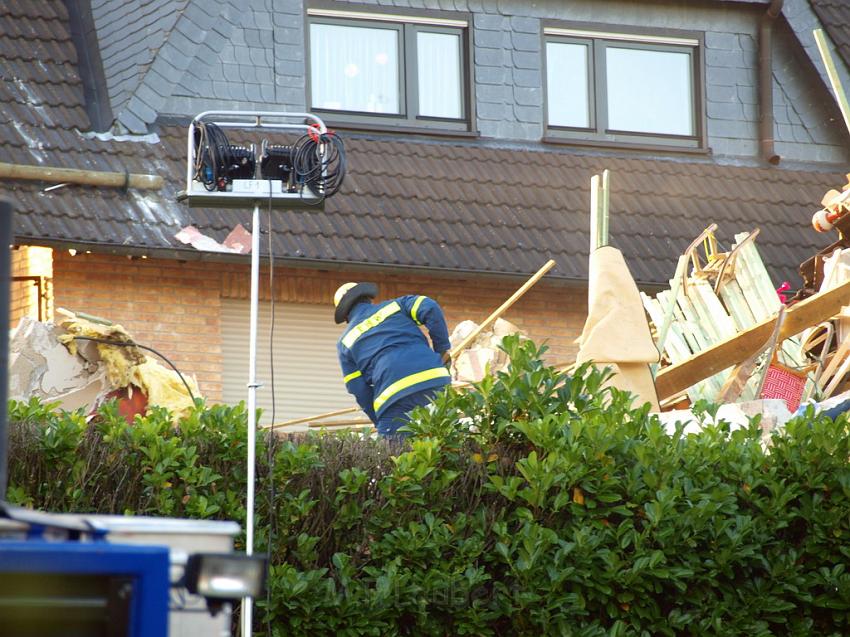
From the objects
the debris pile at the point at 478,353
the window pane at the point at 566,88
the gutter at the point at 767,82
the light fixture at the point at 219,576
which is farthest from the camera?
the gutter at the point at 767,82

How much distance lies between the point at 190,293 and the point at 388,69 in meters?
3.24

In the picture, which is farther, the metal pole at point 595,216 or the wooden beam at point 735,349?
the wooden beam at point 735,349

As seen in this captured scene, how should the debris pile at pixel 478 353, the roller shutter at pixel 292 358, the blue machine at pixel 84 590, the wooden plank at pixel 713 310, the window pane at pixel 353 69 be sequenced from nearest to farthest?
the blue machine at pixel 84 590
the wooden plank at pixel 713 310
the debris pile at pixel 478 353
the roller shutter at pixel 292 358
the window pane at pixel 353 69

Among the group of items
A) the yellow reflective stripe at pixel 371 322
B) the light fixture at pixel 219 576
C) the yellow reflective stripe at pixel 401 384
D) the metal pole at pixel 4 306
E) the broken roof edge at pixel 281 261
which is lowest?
the light fixture at pixel 219 576

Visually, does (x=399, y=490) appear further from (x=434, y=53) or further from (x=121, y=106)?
(x=434, y=53)

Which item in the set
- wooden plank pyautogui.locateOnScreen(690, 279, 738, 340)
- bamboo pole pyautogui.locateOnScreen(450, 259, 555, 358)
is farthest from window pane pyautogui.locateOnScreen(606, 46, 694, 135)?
wooden plank pyautogui.locateOnScreen(690, 279, 738, 340)

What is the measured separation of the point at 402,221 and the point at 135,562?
11538 millimetres

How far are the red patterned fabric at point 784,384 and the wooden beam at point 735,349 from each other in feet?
1.14

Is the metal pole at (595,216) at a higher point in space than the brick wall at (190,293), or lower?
lower

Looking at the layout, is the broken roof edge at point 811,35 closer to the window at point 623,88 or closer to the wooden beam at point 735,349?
the window at point 623,88

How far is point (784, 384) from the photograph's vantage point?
1141 centimetres

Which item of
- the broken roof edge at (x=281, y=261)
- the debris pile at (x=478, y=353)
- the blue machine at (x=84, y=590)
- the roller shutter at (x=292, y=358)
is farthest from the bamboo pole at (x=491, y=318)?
the blue machine at (x=84, y=590)

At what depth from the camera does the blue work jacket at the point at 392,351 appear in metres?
10.9

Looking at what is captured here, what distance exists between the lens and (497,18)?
656 inches
